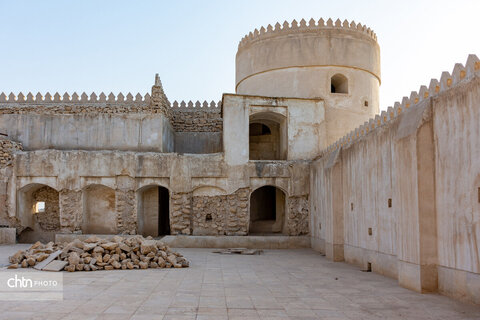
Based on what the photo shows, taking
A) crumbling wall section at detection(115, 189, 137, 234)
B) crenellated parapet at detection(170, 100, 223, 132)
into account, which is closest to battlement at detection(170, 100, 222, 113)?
crenellated parapet at detection(170, 100, 223, 132)

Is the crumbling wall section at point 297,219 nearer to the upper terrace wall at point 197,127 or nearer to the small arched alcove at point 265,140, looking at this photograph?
the small arched alcove at point 265,140

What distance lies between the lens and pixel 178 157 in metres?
16.9

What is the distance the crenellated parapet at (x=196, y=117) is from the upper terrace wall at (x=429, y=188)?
1291 centimetres

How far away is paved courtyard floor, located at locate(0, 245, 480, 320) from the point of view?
6082 mm

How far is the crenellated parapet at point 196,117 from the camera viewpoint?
22281 mm

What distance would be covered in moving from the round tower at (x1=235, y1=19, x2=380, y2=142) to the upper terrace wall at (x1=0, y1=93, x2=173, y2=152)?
568 cm

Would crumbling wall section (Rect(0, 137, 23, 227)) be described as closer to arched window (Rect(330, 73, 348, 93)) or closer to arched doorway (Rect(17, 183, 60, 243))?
arched doorway (Rect(17, 183, 60, 243))

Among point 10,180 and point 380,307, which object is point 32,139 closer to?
point 10,180

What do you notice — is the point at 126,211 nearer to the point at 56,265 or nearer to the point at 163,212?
the point at 163,212

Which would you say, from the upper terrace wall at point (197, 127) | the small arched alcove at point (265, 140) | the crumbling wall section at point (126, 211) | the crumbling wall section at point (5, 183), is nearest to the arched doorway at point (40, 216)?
the crumbling wall section at point (5, 183)

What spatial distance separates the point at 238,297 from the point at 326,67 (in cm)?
1431

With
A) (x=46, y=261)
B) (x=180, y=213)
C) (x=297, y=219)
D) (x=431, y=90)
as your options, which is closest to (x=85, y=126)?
(x=180, y=213)

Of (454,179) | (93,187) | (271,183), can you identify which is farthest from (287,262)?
(93,187)

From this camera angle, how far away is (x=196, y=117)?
22500 mm
